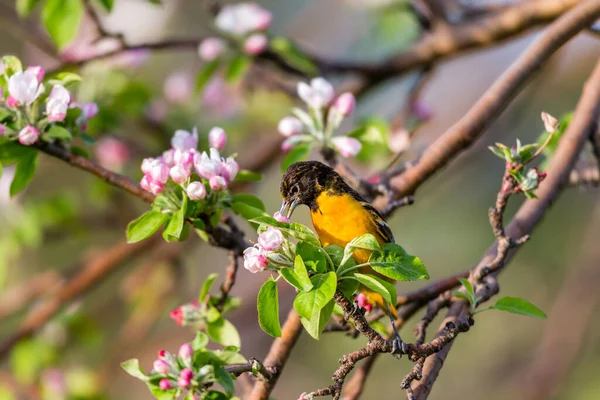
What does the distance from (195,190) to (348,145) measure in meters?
0.76

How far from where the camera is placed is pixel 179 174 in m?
1.94

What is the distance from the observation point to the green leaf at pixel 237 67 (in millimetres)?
3510

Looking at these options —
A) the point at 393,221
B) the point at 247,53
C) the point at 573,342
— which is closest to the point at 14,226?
the point at 247,53

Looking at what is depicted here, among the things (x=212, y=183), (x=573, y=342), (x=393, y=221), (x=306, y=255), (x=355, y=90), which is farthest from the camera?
(x=393, y=221)

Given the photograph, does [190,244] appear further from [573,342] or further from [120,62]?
[573,342]

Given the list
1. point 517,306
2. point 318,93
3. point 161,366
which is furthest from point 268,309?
point 318,93

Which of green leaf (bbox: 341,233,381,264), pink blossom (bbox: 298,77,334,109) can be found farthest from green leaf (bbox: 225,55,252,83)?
green leaf (bbox: 341,233,381,264)

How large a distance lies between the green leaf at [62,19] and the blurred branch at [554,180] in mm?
1780

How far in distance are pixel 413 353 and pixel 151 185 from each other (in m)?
0.83

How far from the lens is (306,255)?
1634mm

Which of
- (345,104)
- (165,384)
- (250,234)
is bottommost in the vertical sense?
(165,384)

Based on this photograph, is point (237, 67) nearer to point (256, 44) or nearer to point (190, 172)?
point (256, 44)

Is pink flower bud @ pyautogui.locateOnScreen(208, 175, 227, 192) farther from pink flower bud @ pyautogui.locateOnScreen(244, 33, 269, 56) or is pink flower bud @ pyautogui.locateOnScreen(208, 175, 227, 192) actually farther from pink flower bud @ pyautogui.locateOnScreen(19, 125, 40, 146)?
pink flower bud @ pyautogui.locateOnScreen(244, 33, 269, 56)

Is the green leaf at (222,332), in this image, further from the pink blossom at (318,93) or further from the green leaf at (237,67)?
the green leaf at (237,67)
